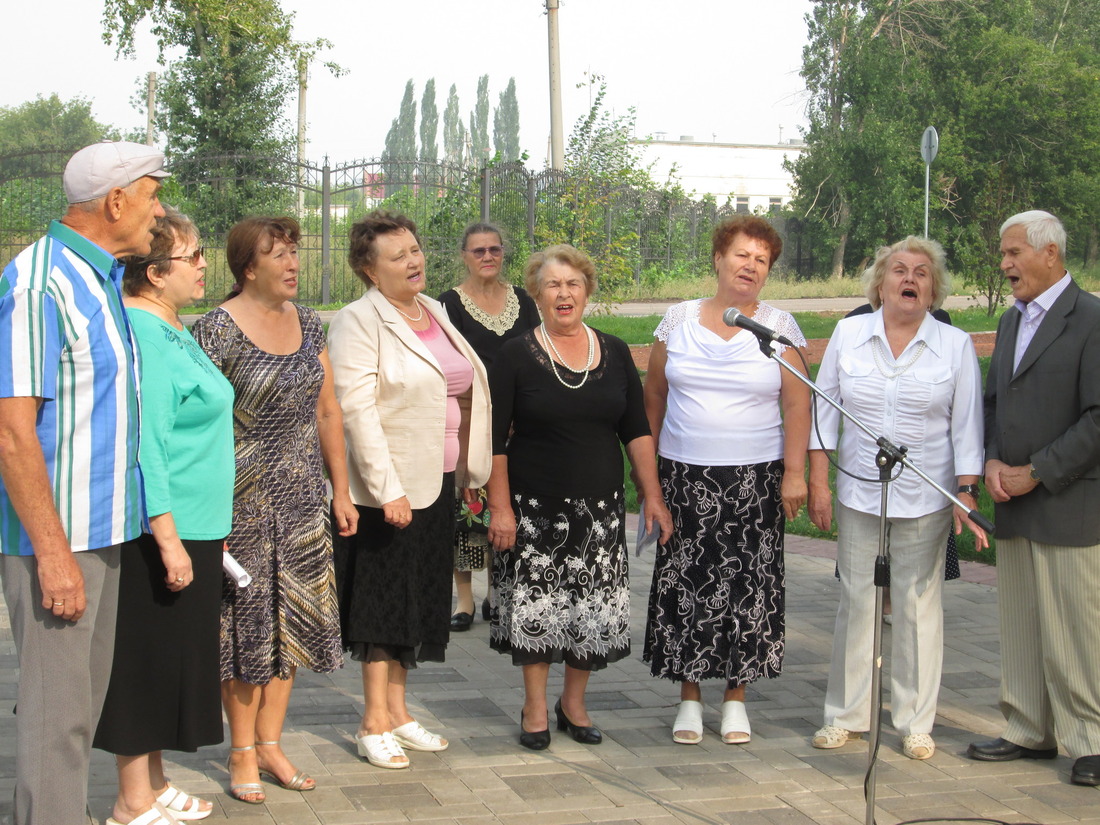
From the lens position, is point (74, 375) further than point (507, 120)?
No

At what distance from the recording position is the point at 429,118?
94.1 m

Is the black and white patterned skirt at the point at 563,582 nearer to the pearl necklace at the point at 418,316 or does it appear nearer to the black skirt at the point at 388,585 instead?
the black skirt at the point at 388,585

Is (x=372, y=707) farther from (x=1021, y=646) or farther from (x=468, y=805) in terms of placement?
(x=1021, y=646)

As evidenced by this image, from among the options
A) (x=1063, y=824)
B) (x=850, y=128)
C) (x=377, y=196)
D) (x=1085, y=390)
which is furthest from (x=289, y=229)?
(x=850, y=128)

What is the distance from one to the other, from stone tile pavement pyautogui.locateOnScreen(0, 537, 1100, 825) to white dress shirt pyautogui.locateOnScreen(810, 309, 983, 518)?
1.00m

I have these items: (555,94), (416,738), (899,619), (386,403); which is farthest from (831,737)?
(555,94)

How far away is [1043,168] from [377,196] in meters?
22.6

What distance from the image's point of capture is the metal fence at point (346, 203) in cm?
1884

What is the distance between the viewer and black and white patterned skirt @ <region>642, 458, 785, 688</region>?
193 inches

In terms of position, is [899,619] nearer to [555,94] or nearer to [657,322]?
[555,94]

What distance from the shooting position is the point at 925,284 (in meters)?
4.81

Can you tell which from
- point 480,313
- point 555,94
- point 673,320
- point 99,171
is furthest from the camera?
point 555,94

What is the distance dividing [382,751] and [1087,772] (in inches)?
101

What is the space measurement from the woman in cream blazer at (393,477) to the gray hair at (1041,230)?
216cm
